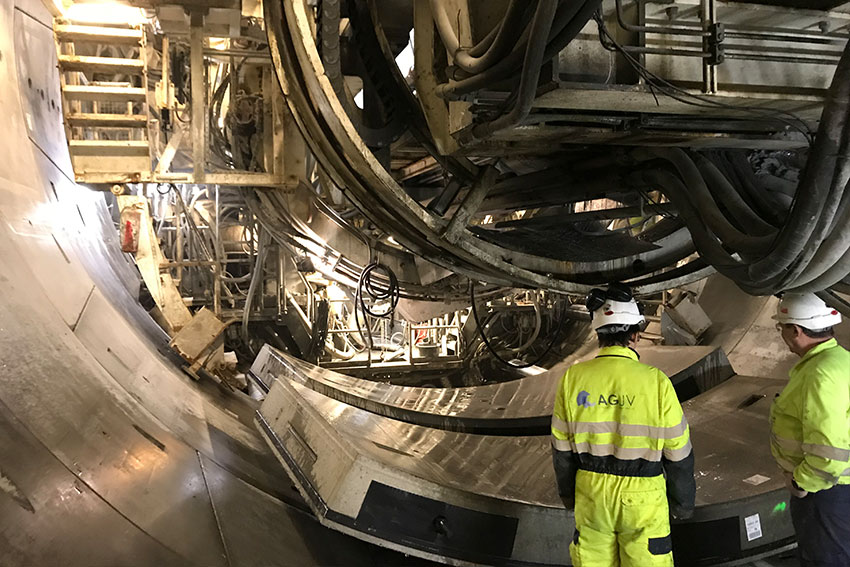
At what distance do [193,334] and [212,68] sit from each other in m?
3.72

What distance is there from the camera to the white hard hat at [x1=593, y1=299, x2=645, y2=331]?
8.59 feet

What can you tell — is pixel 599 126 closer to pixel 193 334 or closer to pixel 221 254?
pixel 193 334

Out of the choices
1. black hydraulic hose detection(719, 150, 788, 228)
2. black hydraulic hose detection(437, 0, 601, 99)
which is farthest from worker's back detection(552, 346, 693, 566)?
black hydraulic hose detection(437, 0, 601, 99)

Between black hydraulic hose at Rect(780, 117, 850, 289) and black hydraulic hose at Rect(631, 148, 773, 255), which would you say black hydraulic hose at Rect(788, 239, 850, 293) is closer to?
black hydraulic hose at Rect(780, 117, 850, 289)

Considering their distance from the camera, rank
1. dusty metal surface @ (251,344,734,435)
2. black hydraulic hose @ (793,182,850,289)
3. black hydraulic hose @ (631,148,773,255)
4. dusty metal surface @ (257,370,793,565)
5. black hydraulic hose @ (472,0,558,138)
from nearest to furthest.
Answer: black hydraulic hose @ (472,0,558,138) → black hydraulic hose @ (793,182,850,289) → black hydraulic hose @ (631,148,773,255) → dusty metal surface @ (257,370,793,565) → dusty metal surface @ (251,344,734,435)

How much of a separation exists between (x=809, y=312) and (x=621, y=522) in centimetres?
123

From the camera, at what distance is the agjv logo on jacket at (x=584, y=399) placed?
2465mm

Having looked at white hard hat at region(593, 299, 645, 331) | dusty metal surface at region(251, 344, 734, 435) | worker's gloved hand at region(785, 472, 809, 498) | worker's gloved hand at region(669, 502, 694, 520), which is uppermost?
white hard hat at region(593, 299, 645, 331)

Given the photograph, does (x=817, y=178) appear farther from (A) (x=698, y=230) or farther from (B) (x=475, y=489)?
(B) (x=475, y=489)

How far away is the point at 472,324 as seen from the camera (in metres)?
10.2

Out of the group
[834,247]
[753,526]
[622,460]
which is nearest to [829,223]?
[834,247]

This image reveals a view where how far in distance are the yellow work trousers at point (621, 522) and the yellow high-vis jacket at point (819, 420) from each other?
611 millimetres

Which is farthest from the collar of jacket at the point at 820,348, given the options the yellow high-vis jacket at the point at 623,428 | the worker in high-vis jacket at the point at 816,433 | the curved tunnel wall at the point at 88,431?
the curved tunnel wall at the point at 88,431

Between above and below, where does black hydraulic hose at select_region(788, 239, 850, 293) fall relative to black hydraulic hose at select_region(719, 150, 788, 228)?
below
